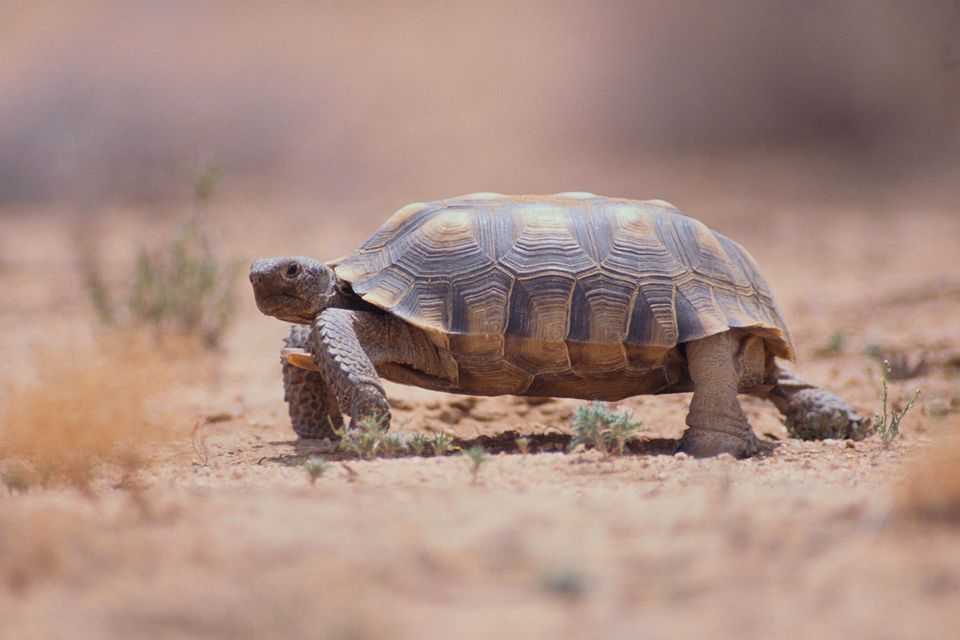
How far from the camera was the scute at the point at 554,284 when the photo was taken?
4637 millimetres

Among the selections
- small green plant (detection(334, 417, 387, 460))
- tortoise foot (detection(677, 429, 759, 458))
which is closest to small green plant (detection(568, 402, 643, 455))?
tortoise foot (detection(677, 429, 759, 458))

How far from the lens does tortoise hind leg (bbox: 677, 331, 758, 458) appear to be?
4746mm

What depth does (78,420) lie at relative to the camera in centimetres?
370

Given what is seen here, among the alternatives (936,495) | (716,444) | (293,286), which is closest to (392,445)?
(293,286)

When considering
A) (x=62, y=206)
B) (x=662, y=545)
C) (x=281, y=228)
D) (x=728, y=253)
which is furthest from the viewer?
(x=62, y=206)

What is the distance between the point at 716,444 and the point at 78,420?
2920 mm

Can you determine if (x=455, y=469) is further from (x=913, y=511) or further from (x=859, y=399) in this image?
(x=859, y=399)

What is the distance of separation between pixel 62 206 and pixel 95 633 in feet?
52.0

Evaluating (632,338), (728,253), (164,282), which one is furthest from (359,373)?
Answer: (164,282)

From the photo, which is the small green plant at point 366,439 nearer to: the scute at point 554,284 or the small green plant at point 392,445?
the small green plant at point 392,445

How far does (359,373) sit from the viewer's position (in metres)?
4.48

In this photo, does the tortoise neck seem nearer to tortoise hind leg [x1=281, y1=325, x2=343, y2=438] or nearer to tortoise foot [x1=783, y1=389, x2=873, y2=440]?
tortoise hind leg [x1=281, y1=325, x2=343, y2=438]

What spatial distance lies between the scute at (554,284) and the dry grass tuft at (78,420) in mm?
1266

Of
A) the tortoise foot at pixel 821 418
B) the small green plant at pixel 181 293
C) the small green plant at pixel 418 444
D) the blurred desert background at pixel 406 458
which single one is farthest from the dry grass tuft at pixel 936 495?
the small green plant at pixel 181 293
